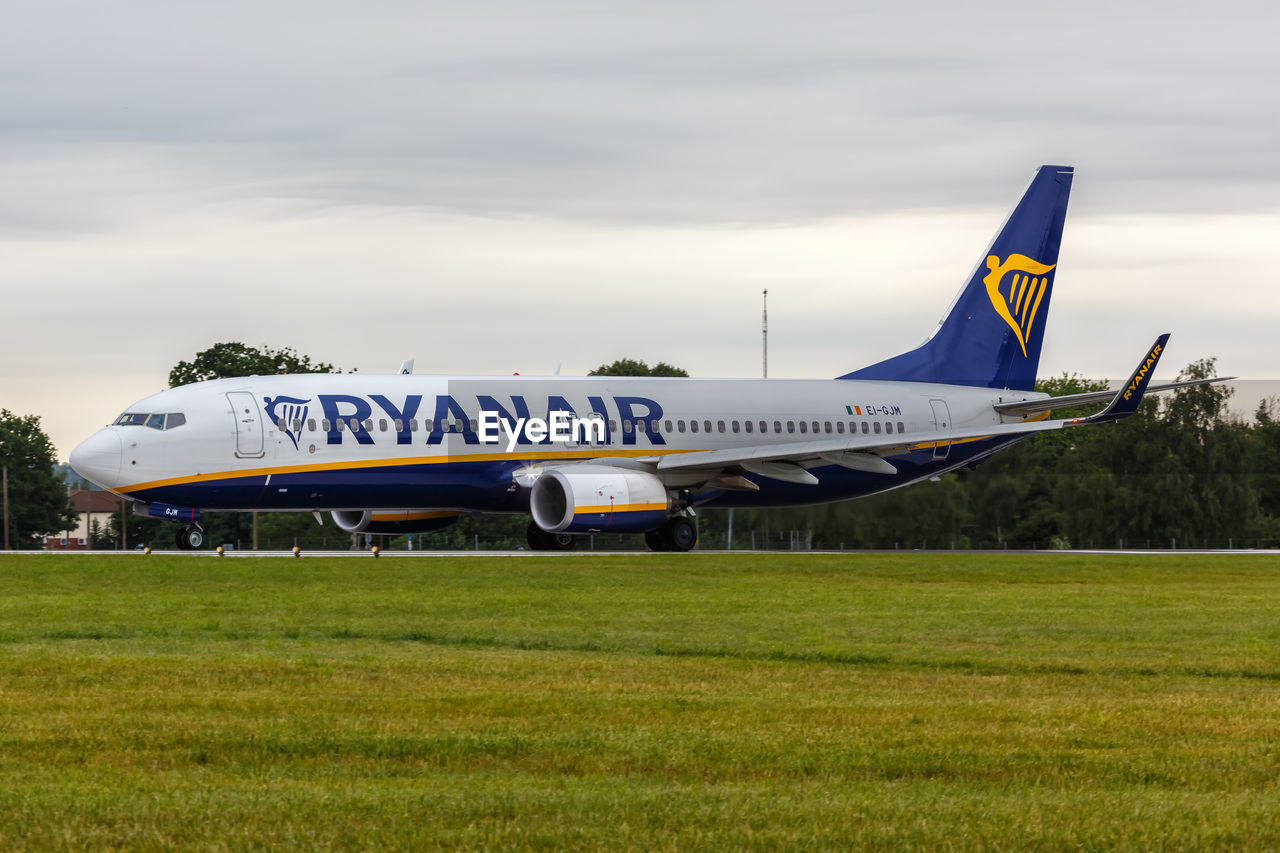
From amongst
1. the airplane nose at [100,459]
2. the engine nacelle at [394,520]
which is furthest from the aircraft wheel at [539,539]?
the airplane nose at [100,459]

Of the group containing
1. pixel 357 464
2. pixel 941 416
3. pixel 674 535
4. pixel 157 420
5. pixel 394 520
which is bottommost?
pixel 674 535

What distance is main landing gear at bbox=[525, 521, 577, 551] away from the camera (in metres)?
44.3

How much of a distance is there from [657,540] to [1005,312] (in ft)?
46.8

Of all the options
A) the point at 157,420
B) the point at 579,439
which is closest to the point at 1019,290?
the point at 579,439

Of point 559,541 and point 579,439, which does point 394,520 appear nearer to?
point 559,541

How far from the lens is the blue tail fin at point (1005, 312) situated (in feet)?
167

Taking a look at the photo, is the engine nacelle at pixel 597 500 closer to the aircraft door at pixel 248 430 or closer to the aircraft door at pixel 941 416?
the aircraft door at pixel 248 430

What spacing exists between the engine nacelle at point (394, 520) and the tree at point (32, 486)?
51573 millimetres

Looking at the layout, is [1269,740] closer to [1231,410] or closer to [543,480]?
[543,480]

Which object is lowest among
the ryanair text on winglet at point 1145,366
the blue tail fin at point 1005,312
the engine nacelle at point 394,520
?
the engine nacelle at point 394,520

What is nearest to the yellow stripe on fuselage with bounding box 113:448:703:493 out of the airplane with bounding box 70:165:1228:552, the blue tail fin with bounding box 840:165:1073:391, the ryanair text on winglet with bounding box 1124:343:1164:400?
the airplane with bounding box 70:165:1228:552

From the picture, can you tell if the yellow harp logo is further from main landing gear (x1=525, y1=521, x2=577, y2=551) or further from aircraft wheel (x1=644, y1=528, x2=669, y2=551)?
main landing gear (x1=525, y1=521, x2=577, y2=551)

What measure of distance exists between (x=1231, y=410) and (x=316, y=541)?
3971cm

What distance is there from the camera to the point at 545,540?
44406mm
